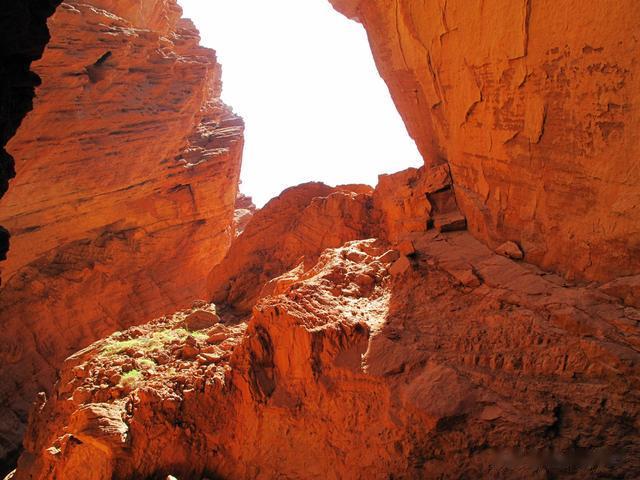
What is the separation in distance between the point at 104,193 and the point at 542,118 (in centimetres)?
1429

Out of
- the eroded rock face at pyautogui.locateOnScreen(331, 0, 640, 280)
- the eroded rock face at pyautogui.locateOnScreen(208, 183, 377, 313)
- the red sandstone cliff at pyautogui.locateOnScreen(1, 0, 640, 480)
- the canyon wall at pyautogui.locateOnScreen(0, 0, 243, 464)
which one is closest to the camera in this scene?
the red sandstone cliff at pyautogui.locateOnScreen(1, 0, 640, 480)

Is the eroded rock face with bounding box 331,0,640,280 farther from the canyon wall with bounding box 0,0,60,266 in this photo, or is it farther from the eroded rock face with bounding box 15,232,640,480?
the canyon wall with bounding box 0,0,60,266

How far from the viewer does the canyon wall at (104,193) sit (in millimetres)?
13734

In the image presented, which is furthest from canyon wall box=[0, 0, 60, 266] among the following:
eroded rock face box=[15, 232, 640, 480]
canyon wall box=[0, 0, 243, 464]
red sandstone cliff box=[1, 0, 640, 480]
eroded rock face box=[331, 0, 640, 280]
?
canyon wall box=[0, 0, 243, 464]

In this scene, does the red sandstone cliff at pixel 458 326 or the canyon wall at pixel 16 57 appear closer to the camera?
the canyon wall at pixel 16 57

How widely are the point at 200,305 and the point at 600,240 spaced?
6.96 m

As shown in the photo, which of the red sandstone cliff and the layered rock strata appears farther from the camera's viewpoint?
the red sandstone cliff

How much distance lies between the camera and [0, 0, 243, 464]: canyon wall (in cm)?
1373

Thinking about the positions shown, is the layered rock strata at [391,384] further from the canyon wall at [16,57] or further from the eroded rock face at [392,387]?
the canyon wall at [16,57]

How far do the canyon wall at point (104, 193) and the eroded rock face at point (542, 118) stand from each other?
11.0 metres

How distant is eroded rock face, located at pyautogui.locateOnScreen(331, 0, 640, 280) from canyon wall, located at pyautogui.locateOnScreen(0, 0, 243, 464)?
1095 cm

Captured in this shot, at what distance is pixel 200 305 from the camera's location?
30.4 ft

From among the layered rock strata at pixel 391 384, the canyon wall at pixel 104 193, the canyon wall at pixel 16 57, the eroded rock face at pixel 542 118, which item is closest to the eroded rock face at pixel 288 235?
the layered rock strata at pixel 391 384

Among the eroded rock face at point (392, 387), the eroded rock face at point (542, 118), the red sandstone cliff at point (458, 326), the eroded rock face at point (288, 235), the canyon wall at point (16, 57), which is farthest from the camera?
the eroded rock face at point (288, 235)
